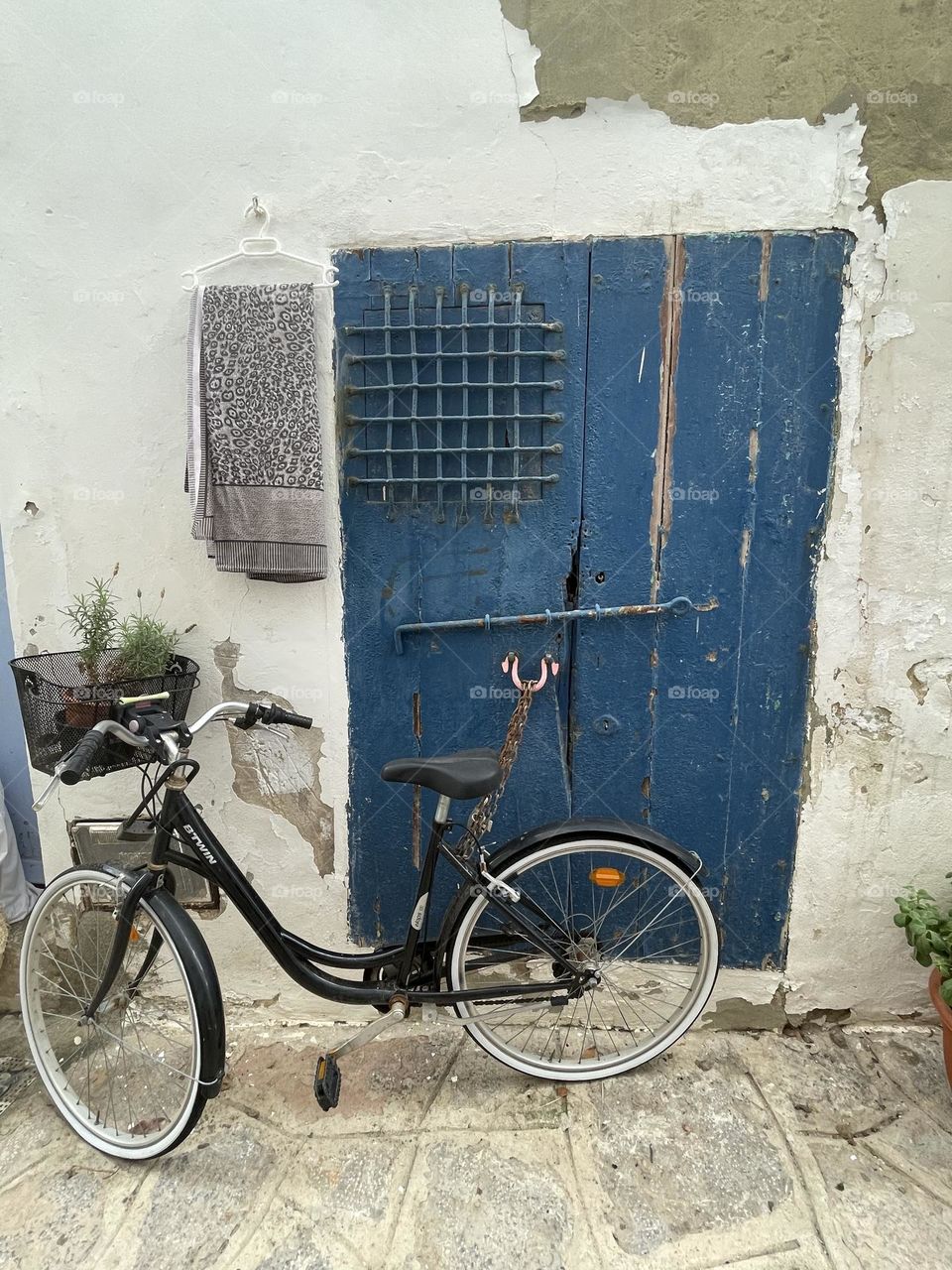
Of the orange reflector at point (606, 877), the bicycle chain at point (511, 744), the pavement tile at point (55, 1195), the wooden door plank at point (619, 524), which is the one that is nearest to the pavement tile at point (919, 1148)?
the orange reflector at point (606, 877)

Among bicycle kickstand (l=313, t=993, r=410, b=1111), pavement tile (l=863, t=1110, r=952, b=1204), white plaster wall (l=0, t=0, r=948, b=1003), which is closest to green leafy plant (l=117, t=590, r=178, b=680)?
white plaster wall (l=0, t=0, r=948, b=1003)

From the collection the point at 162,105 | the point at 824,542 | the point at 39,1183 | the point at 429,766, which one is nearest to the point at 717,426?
the point at 824,542

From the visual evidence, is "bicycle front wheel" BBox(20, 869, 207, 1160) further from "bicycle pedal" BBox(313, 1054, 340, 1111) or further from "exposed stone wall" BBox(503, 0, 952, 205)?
"exposed stone wall" BBox(503, 0, 952, 205)

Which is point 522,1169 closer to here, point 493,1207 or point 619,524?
point 493,1207

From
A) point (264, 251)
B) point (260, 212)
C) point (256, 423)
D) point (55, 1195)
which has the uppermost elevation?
point (260, 212)

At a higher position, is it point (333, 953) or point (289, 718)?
point (289, 718)

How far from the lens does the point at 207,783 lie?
2916 mm

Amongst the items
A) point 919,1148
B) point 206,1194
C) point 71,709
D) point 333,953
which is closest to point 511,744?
point 333,953

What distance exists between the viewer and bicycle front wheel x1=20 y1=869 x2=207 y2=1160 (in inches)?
95.0

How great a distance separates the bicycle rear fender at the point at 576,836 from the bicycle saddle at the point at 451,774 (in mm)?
277

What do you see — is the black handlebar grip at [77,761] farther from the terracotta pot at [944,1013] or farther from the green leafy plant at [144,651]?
the terracotta pot at [944,1013]

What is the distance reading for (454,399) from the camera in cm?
258

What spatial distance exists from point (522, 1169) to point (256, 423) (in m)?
2.43

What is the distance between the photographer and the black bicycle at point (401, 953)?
2322 mm
